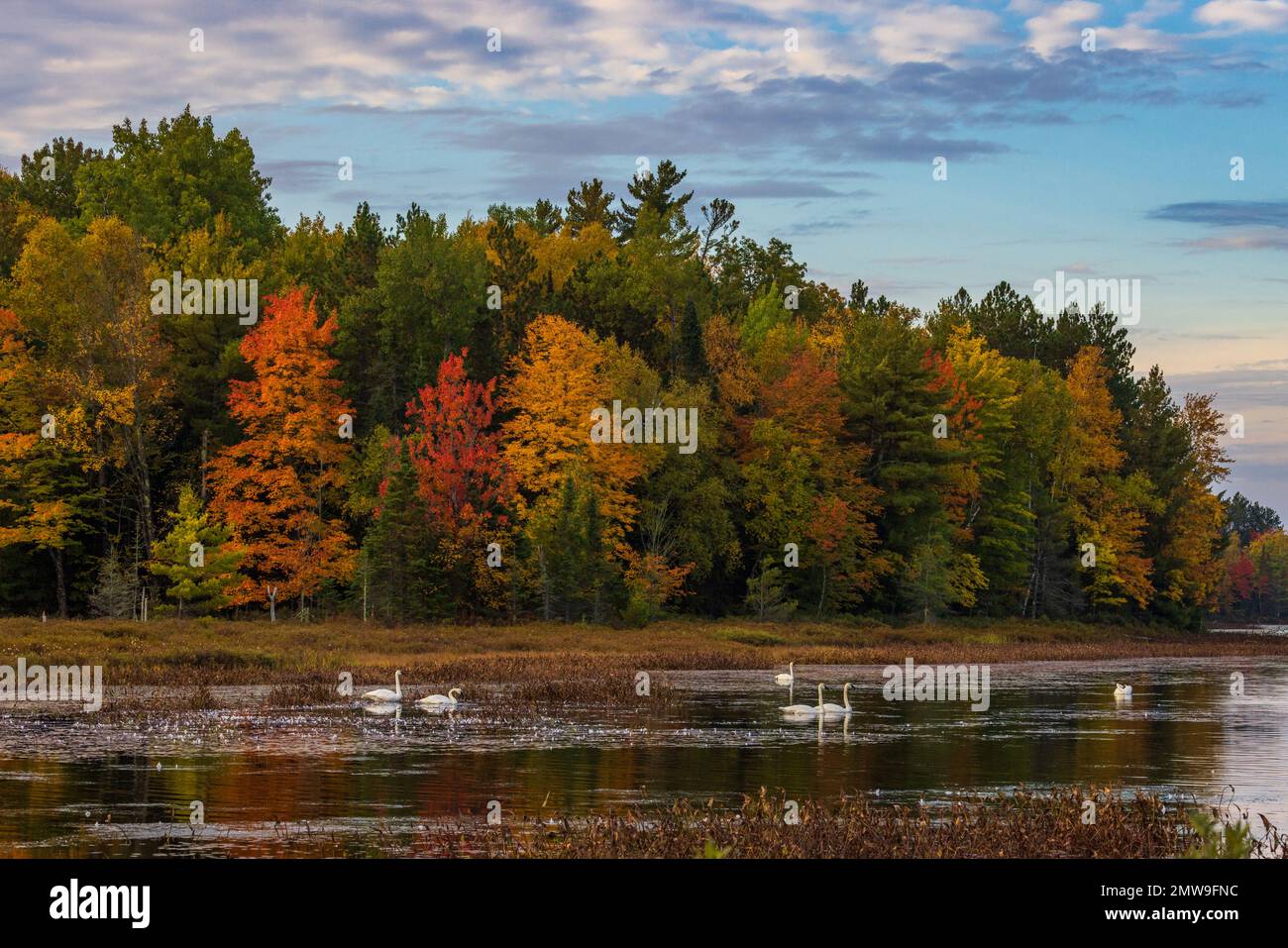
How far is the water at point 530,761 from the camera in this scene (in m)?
20.3

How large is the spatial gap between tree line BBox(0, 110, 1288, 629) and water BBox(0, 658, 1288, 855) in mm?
23203

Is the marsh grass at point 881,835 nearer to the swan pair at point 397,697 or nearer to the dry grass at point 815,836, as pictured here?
the dry grass at point 815,836

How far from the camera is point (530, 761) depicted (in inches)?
1044

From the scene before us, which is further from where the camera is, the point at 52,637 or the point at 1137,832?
the point at 52,637

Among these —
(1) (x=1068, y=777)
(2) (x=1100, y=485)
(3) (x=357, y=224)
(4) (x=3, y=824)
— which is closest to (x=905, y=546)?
(2) (x=1100, y=485)

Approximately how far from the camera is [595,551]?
62.9m

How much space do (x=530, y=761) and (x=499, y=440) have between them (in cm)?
4214

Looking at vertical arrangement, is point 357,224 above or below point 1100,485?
above

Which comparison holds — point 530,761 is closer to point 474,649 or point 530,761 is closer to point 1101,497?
point 474,649

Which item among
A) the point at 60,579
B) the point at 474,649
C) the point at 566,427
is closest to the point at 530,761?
the point at 474,649

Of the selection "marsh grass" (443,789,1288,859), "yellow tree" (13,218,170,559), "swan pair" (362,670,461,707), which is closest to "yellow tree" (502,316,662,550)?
"yellow tree" (13,218,170,559)
